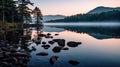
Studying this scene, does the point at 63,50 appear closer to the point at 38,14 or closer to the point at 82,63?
the point at 82,63

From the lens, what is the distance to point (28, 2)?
7119 centimetres

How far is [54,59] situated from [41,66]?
2797 mm

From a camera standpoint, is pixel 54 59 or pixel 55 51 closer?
pixel 54 59

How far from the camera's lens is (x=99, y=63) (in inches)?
852

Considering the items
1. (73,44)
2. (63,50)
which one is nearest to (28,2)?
(73,44)

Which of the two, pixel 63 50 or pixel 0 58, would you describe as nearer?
pixel 0 58

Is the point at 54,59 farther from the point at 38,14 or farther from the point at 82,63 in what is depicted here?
the point at 38,14

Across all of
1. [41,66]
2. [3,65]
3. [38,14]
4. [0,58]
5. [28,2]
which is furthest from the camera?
[38,14]

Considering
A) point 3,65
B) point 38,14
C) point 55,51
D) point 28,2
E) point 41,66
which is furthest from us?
point 38,14

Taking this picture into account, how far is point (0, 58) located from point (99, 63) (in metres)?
11.6

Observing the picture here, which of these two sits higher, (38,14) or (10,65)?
(38,14)

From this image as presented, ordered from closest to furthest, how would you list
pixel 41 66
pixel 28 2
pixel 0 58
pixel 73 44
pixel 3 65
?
pixel 3 65
pixel 41 66
pixel 0 58
pixel 73 44
pixel 28 2

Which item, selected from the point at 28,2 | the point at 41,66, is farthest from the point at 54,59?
the point at 28,2

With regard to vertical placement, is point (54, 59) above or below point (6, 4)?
below
